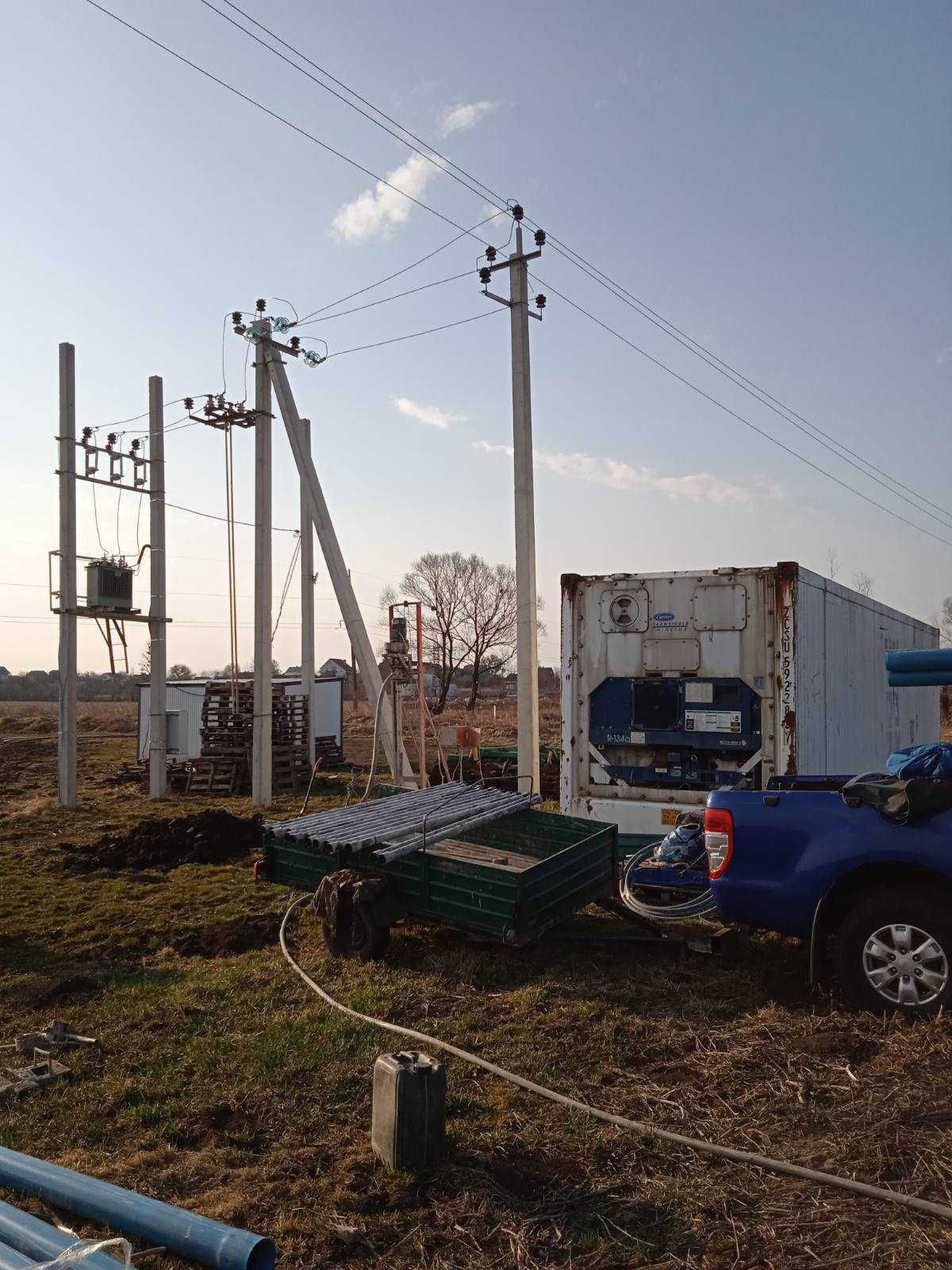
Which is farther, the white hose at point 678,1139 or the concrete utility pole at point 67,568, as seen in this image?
the concrete utility pole at point 67,568

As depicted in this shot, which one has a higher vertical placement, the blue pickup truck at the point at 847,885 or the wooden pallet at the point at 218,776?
the blue pickup truck at the point at 847,885

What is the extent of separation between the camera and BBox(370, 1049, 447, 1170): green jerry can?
4.00m

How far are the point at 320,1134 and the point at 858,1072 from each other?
2690mm

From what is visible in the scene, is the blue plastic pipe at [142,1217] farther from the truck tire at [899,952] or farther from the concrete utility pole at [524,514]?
the concrete utility pole at [524,514]

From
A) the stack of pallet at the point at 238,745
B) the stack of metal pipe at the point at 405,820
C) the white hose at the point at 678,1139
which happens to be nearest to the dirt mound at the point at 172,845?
the stack of metal pipe at the point at 405,820

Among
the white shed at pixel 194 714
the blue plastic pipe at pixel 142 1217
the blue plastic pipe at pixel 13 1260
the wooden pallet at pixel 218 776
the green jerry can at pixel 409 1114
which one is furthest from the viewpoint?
the white shed at pixel 194 714

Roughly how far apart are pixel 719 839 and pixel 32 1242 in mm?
4124

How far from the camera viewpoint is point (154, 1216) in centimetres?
338

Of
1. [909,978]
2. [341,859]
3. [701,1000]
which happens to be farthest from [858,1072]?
[341,859]

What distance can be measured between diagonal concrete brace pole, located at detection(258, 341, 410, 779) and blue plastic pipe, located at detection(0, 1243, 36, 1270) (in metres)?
12.8

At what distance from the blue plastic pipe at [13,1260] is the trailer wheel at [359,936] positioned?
389 centimetres

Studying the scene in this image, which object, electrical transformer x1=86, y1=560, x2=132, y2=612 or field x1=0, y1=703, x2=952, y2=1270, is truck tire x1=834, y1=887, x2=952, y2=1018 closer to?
field x1=0, y1=703, x2=952, y2=1270

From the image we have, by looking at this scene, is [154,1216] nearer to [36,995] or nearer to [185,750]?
[36,995]

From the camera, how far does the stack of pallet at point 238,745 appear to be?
19.6 metres
